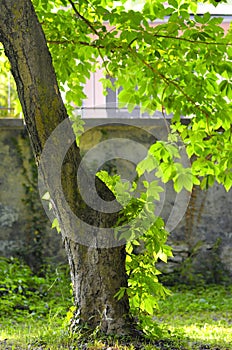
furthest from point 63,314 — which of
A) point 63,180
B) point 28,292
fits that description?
point 63,180

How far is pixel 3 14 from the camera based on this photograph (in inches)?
171

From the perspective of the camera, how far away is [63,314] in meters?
7.27

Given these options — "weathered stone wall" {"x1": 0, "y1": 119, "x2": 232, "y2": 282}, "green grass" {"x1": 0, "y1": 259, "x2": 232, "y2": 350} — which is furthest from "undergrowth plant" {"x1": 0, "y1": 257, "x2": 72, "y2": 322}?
"weathered stone wall" {"x1": 0, "y1": 119, "x2": 232, "y2": 282}

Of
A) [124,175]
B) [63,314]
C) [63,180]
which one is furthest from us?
[124,175]

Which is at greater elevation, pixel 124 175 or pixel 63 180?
pixel 124 175

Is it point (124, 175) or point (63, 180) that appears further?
point (124, 175)

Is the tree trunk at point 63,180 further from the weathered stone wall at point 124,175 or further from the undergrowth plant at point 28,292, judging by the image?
the weathered stone wall at point 124,175

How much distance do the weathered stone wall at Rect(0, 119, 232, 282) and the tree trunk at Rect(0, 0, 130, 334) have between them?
4.47 m

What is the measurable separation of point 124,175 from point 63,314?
261 centimetres

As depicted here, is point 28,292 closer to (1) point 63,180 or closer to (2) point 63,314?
(2) point 63,314

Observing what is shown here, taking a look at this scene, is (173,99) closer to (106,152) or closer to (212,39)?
(212,39)

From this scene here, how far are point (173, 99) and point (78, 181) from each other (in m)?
1.01

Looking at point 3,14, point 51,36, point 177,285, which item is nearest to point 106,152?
point 177,285

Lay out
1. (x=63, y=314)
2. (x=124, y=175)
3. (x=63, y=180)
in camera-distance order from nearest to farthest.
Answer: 1. (x=63, y=180)
2. (x=63, y=314)
3. (x=124, y=175)
